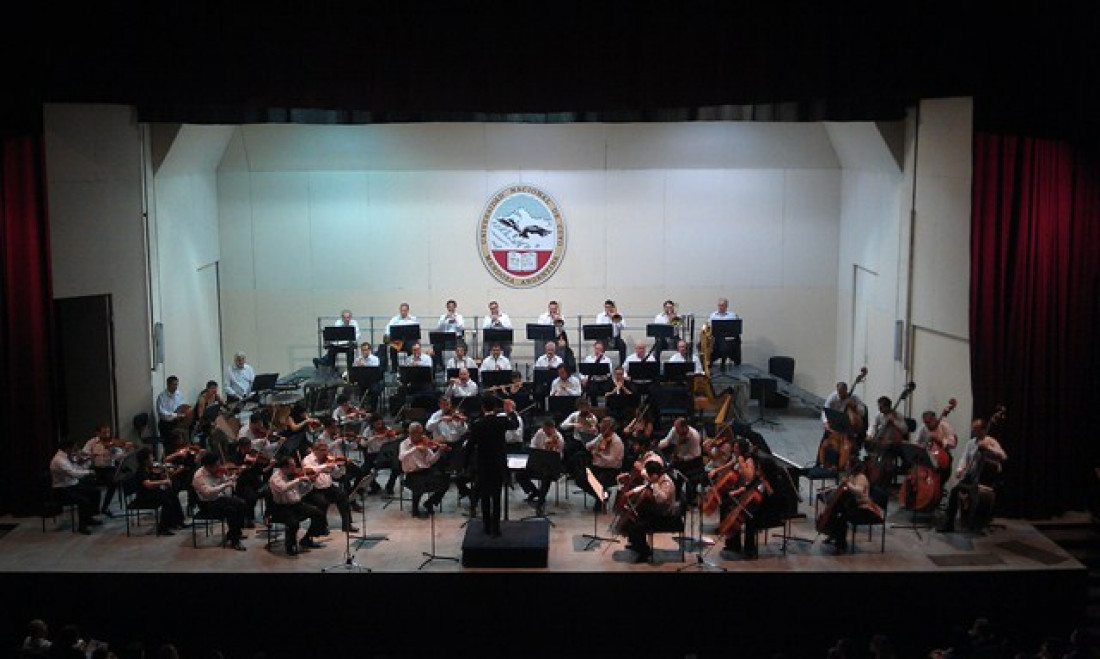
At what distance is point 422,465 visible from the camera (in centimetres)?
1373

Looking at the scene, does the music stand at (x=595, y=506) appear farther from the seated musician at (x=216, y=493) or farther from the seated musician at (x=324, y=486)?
the seated musician at (x=216, y=493)

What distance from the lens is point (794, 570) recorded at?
12297 millimetres

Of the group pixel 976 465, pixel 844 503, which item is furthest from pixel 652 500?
pixel 976 465

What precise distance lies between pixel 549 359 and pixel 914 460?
17.6 ft

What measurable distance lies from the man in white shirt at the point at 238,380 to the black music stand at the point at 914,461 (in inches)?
352

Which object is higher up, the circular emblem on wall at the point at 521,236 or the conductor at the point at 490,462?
the circular emblem on wall at the point at 521,236

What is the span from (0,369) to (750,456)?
8336 mm

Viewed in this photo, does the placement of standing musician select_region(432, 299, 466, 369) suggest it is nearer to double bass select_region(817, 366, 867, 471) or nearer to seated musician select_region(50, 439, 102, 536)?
seated musician select_region(50, 439, 102, 536)

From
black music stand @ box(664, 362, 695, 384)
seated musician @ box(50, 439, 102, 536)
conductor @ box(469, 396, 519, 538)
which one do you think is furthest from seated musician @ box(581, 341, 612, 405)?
seated musician @ box(50, 439, 102, 536)

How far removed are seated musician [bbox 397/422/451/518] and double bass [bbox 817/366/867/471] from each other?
4.28m

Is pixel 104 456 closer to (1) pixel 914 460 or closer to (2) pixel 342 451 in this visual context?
(2) pixel 342 451

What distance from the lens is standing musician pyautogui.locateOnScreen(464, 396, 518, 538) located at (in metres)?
12.6

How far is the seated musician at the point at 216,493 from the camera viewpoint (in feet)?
42.2

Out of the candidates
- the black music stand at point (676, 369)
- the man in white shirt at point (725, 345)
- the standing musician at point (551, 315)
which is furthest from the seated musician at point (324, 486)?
the man in white shirt at point (725, 345)
